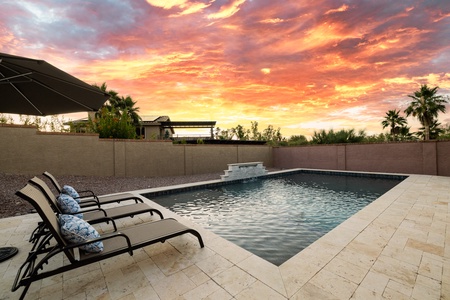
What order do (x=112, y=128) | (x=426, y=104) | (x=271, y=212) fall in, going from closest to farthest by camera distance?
(x=271, y=212)
(x=112, y=128)
(x=426, y=104)

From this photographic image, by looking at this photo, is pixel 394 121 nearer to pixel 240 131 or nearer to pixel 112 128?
pixel 240 131

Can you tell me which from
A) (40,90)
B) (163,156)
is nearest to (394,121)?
(163,156)

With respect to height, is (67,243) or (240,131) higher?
(240,131)

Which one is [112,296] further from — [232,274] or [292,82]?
[292,82]

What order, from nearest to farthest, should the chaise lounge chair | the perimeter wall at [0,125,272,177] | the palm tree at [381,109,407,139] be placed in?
1. the chaise lounge chair
2. the perimeter wall at [0,125,272,177]
3. the palm tree at [381,109,407,139]

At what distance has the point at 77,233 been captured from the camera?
89.4 inches

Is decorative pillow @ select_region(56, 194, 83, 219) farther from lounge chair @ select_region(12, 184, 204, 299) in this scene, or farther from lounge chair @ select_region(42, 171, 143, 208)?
lounge chair @ select_region(42, 171, 143, 208)

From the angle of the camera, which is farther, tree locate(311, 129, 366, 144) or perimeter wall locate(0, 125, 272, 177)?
tree locate(311, 129, 366, 144)

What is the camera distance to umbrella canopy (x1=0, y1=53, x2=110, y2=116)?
10.2 feet

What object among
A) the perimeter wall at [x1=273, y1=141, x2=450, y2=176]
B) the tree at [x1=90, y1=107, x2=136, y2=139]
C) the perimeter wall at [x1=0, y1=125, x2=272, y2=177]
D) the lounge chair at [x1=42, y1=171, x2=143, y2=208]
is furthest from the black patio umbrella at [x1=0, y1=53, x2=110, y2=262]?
the perimeter wall at [x1=273, y1=141, x2=450, y2=176]

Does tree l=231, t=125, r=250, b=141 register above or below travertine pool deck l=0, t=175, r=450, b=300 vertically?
above

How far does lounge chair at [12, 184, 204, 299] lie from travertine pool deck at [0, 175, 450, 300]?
0.28m

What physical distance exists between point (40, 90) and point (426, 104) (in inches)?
1438

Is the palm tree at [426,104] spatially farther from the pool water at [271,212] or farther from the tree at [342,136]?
the pool water at [271,212]
